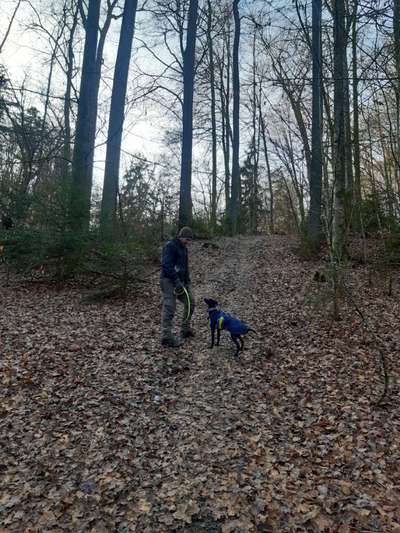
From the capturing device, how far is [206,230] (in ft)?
61.6

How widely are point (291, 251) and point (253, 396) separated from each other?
10515mm

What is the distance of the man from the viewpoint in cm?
675

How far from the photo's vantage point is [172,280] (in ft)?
22.3

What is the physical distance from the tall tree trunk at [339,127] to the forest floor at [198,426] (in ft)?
5.13

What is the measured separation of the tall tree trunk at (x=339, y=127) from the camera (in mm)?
6492

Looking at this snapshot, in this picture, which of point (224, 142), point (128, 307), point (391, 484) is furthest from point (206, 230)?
point (391, 484)

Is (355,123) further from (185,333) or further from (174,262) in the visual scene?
(185,333)

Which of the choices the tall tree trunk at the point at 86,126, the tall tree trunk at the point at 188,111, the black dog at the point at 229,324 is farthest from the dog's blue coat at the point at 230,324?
the tall tree trunk at the point at 188,111

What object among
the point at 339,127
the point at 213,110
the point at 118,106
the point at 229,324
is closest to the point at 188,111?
the point at 118,106

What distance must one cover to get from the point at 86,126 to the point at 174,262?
7.41 metres

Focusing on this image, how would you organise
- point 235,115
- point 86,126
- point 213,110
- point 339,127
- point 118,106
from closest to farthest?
point 339,127 → point 86,126 → point 118,106 → point 235,115 → point 213,110

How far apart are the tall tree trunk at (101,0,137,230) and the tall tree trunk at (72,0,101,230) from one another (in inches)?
35.7

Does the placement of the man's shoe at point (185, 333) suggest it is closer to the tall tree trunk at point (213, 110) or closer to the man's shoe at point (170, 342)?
the man's shoe at point (170, 342)

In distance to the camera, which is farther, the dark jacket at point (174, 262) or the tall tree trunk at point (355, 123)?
the dark jacket at point (174, 262)
